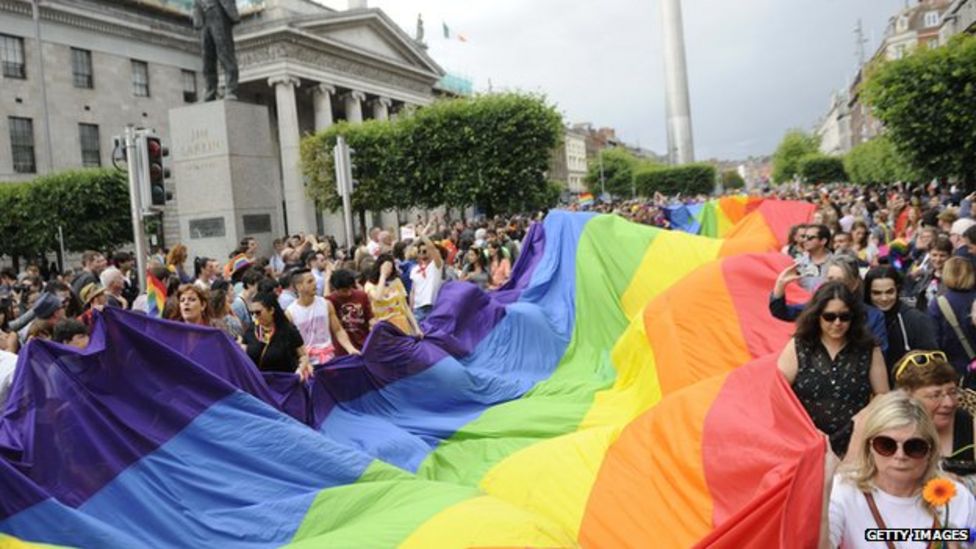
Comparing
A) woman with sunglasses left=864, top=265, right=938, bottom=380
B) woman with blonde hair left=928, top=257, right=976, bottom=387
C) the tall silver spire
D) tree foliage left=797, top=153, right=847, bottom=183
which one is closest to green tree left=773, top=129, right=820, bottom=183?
tree foliage left=797, top=153, right=847, bottom=183

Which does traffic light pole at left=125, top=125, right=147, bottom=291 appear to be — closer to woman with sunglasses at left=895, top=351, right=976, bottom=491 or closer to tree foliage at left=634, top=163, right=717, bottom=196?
woman with sunglasses at left=895, top=351, right=976, bottom=491

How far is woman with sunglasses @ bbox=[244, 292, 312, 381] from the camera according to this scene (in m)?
6.68

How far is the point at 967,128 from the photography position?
909 inches

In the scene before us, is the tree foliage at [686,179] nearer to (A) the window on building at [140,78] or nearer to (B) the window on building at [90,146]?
(A) the window on building at [140,78]

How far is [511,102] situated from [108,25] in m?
19.4

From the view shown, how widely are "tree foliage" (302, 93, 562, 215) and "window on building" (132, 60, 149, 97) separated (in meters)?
11.2

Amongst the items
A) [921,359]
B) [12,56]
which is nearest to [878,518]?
[921,359]

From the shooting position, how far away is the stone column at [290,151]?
40.7 metres

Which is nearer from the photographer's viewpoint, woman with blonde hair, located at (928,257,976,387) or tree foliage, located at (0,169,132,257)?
woman with blonde hair, located at (928,257,976,387)

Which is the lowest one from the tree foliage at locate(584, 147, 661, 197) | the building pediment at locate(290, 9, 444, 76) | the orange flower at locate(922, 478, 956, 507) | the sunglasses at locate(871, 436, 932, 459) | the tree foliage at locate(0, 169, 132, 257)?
the orange flower at locate(922, 478, 956, 507)

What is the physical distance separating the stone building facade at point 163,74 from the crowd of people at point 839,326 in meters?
25.2

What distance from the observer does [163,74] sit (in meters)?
40.6

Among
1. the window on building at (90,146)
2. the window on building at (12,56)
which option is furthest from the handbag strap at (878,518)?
the window on building at (90,146)

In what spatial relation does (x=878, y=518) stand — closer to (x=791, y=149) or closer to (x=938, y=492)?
(x=938, y=492)
